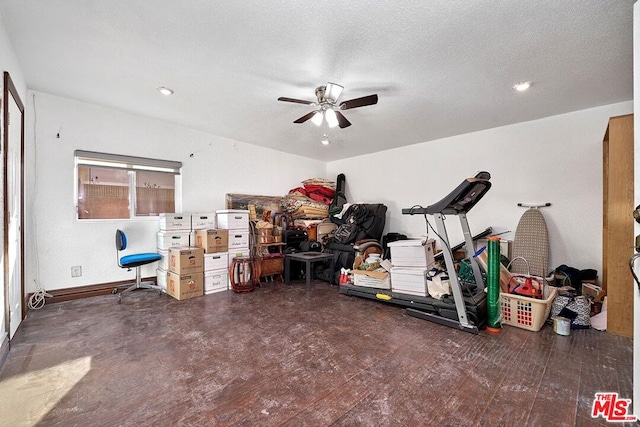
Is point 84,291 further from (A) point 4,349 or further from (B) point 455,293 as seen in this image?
(B) point 455,293

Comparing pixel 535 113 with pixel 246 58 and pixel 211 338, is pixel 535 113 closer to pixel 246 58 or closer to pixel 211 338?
pixel 246 58

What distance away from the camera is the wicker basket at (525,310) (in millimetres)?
2605

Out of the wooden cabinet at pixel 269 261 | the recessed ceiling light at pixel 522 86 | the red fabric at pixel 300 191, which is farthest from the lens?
the red fabric at pixel 300 191

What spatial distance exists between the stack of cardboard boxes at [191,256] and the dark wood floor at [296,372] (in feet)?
2.29

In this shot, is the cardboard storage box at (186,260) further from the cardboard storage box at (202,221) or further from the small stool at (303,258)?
the small stool at (303,258)

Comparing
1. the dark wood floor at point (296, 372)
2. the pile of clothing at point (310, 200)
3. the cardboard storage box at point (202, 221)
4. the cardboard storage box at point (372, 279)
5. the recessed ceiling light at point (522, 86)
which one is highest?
the recessed ceiling light at point (522, 86)

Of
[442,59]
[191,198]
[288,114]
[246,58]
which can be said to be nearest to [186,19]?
[246,58]

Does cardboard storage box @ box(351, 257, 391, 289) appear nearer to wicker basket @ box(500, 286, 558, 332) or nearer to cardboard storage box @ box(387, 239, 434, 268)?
cardboard storage box @ box(387, 239, 434, 268)

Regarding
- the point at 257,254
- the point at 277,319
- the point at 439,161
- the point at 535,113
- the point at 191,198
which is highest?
the point at 535,113

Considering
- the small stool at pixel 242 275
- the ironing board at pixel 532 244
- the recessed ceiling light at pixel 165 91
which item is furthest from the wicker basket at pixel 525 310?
the recessed ceiling light at pixel 165 91

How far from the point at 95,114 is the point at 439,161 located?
555 cm

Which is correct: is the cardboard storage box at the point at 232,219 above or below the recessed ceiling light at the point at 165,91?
below

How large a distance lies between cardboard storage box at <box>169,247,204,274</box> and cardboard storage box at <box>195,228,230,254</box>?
16 centimetres

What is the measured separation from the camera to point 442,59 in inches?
97.0
